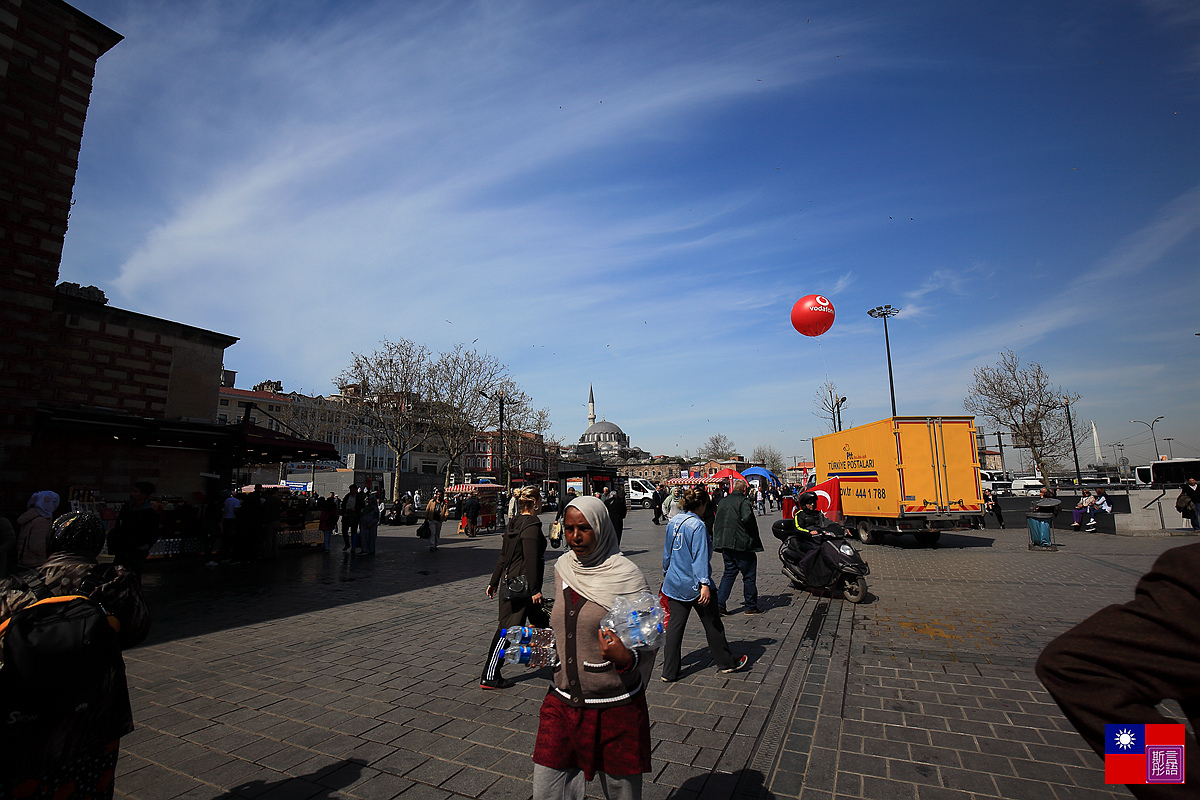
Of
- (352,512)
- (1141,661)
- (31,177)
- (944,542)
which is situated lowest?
(944,542)

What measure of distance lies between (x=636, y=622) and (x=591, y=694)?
14.6 inches

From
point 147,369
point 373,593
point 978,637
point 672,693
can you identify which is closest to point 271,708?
point 672,693

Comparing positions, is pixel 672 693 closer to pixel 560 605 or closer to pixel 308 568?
pixel 560 605

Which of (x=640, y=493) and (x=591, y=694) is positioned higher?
(x=640, y=493)

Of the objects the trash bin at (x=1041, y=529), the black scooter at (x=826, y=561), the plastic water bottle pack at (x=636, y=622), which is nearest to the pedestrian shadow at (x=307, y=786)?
the plastic water bottle pack at (x=636, y=622)

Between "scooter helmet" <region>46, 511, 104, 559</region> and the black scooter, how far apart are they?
752 centimetres

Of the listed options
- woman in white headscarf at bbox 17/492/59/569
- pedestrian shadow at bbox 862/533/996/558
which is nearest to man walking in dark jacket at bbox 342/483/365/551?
woman in white headscarf at bbox 17/492/59/569

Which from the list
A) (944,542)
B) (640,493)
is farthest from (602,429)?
(944,542)

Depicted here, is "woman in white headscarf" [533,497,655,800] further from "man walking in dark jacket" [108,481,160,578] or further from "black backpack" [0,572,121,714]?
"man walking in dark jacket" [108,481,160,578]

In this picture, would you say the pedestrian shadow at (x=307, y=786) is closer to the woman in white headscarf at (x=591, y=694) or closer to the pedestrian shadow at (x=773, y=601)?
the woman in white headscarf at (x=591, y=694)

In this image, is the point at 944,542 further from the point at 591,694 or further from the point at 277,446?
the point at 277,446

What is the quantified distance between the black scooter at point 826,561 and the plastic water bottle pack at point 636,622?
643cm

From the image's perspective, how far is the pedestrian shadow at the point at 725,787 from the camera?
10.4 feet

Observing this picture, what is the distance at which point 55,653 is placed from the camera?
211 cm
